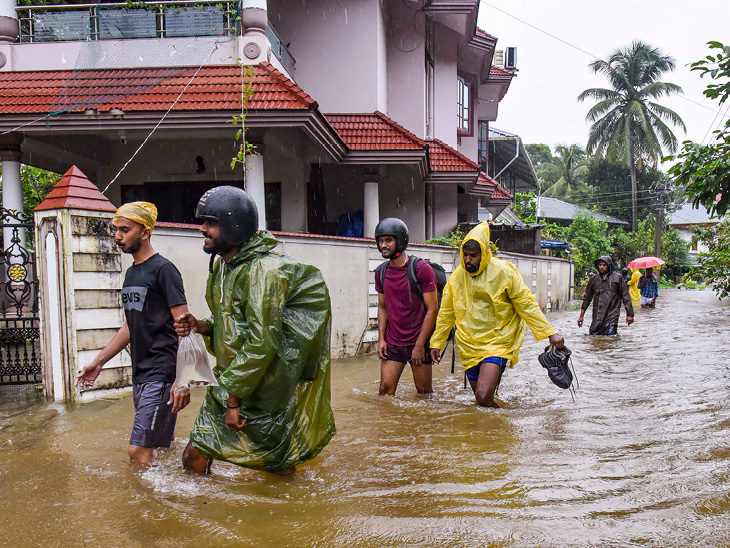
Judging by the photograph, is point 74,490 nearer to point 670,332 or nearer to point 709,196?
point 709,196

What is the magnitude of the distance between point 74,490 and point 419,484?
2.11 meters

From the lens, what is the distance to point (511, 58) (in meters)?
24.1

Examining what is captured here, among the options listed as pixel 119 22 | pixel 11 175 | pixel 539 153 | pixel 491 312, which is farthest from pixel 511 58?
pixel 539 153

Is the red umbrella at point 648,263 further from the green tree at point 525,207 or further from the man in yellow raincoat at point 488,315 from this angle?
the man in yellow raincoat at point 488,315

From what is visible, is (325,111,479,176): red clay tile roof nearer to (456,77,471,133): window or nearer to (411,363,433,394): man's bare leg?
(456,77,471,133): window

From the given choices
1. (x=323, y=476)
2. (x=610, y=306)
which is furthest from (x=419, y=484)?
(x=610, y=306)

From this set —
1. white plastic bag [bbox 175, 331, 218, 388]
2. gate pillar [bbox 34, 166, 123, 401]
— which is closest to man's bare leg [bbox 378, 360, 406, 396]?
gate pillar [bbox 34, 166, 123, 401]

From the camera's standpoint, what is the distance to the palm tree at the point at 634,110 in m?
43.2

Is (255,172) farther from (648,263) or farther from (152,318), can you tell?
(648,263)

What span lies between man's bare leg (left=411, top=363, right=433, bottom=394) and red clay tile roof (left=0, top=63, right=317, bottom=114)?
199 inches

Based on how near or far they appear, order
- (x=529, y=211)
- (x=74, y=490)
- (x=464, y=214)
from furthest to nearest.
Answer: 1. (x=529, y=211)
2. (x=464, y=214)
3. (x=74, y=490)

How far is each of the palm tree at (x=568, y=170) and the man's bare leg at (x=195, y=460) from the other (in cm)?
5553

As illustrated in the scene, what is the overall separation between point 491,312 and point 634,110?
135 ft

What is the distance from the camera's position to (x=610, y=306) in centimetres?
1319
